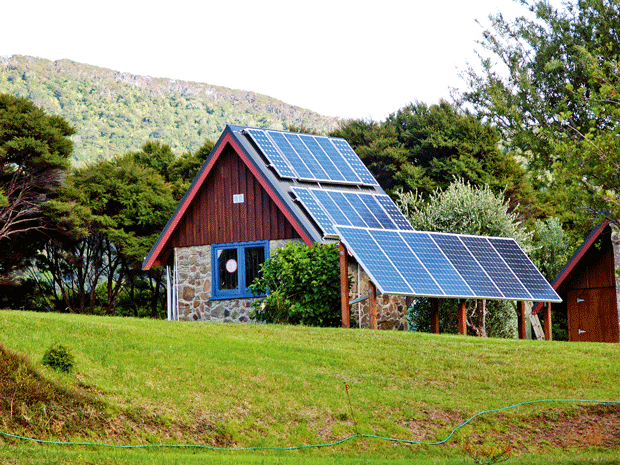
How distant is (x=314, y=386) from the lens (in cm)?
1568

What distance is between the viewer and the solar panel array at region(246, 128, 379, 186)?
A: 94.6ft

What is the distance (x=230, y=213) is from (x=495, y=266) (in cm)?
933

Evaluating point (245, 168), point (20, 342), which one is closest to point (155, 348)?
point (20, 342)

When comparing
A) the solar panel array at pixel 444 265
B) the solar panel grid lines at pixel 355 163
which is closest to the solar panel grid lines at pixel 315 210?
the solar panel array at pixel 444 265

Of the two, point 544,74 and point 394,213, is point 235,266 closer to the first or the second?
point 394,213

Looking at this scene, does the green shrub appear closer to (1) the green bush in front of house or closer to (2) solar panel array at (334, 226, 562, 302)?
(2) solar panel array at (334, 226, 562, 302)

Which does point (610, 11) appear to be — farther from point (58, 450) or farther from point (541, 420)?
point (58, 450)

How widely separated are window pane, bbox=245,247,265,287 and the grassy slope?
322 inches

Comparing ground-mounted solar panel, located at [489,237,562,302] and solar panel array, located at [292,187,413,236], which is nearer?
ground-mounted solar panel, located at [489,237,562,302]

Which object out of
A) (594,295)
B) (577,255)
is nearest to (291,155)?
(577,255)

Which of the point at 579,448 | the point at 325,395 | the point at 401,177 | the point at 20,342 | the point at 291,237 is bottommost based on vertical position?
the point at 579,448

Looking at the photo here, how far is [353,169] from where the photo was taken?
3161 centimetres

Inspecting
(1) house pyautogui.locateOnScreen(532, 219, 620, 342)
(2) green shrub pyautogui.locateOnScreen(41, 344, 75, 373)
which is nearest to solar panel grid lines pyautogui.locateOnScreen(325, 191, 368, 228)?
(1) house pyautogui.locateOnScreen(532, 219, 620, 342)

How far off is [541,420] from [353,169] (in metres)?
17.2
